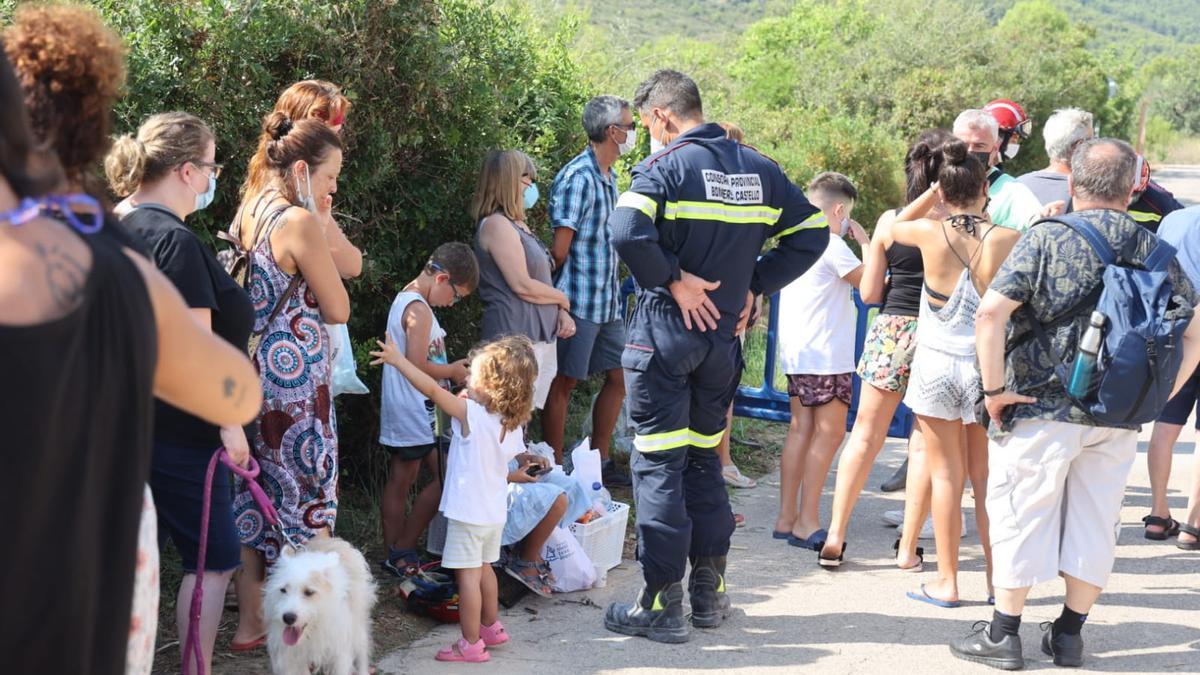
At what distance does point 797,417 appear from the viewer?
6641 mm

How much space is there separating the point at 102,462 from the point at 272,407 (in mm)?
2449

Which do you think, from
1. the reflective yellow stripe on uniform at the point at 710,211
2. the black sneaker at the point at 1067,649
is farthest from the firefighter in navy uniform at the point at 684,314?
the black sneaker at the point at 1067,649

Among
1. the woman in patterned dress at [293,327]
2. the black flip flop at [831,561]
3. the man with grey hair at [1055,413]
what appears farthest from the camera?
the black flip flop at [831,561]

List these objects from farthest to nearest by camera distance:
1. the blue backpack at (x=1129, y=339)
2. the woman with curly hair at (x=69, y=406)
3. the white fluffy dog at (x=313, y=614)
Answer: the blue backpack at (x=1129, y=339) < the white fluffy dog at (x=313, y=614) < the woman with curly hair at (x=69, y=406)

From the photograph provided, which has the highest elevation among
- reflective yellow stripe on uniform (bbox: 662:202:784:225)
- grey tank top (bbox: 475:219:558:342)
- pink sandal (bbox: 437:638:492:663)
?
reflective yellow stripe on uniform (bbox: 662:202:784:225)

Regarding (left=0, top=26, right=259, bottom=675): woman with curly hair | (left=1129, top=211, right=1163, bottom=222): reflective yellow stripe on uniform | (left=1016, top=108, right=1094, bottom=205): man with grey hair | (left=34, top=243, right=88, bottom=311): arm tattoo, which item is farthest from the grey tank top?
(left=34, top=243, right=88, bottom=311): arm tattoo

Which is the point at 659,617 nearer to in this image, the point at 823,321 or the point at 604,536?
the point at 604,536

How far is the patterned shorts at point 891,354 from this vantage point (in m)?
5.90

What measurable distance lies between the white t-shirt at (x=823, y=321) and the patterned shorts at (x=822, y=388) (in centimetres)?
4

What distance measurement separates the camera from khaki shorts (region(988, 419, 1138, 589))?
4.73 meters

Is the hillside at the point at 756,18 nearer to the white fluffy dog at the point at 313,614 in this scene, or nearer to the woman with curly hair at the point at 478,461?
the woman with curly hair at the point at 478,461

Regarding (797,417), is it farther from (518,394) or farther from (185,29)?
(185,29)

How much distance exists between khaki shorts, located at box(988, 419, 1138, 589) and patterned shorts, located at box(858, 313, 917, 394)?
3.59 feet

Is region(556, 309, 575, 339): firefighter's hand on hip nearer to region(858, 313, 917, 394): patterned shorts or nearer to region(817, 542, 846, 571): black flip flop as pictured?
A: region(858, 313, 917, 394): patterned shorts
